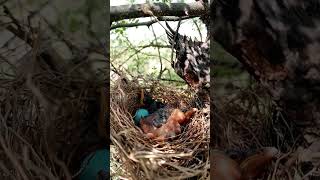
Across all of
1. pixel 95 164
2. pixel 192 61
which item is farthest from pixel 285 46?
pixel 95 164

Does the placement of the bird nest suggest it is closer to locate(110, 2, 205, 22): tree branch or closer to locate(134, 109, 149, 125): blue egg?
locate(134, 109, 149, 125): blue egg

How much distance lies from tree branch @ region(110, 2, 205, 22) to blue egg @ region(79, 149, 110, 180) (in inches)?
14.6

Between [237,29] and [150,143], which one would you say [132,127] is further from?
[237,29]

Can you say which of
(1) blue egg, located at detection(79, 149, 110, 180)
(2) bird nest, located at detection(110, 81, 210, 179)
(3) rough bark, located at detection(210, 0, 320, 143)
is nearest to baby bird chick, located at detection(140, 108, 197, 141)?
(2) bird nest, located at detection(110, 81, 210, 179)

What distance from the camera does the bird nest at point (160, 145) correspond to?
1.11 meters

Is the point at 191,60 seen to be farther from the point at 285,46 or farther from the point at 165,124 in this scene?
the point at 285,46

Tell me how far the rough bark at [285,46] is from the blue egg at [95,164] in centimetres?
44

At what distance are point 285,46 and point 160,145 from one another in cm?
42

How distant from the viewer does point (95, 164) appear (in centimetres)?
113

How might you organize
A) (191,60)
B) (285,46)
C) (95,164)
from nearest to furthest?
(285,46), (95,164), (191,60)

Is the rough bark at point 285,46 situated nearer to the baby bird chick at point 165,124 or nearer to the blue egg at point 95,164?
the baby bird chick at point 165,124

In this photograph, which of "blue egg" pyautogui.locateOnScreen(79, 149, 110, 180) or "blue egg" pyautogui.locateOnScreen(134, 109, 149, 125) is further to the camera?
"blue egg" pyautogui.locateOnScreen(134, 109, 149, 125)

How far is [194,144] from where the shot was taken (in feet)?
3.83

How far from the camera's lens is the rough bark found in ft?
3.28
